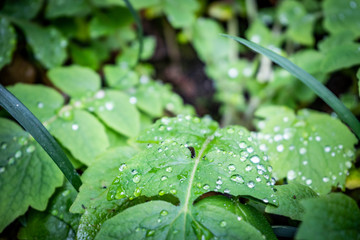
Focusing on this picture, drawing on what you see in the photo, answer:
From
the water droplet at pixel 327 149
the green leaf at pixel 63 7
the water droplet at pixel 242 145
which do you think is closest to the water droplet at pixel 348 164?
the water droplet at pixel 327 149

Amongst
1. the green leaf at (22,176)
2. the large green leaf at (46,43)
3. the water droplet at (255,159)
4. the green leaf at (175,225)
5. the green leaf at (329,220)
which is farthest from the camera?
the large green leaf at (46,43)

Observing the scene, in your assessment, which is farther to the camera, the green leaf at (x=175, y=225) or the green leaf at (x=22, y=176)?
the green leaf at (x=22, y=176)

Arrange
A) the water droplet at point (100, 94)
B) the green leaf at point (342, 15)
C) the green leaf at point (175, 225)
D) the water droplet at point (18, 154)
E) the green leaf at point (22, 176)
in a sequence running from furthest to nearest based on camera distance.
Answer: the green leaf at point (342, 15)
the water droplet at point (100, 94)
the water droplet at point (18, 154)
the green leaf at point (22, 176)
the green leaf at point (175, 225)

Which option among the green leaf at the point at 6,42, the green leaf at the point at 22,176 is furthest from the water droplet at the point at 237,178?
the green leaf at the point at 6,42

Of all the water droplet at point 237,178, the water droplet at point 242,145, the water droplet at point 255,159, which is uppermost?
the water droplet at point 242,145

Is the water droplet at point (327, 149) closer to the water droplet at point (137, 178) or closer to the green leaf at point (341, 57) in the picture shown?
the green leaf at point (341, 57)

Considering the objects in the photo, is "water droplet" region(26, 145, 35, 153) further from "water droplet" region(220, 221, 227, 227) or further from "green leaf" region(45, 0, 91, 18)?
"green leaf" region(45, 0, 91, 18)

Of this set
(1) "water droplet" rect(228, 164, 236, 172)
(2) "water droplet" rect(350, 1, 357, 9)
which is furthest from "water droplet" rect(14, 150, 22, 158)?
(2) "water droplet" rect(350, 1, 357, 9)

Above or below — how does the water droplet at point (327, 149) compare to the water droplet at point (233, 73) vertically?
below
